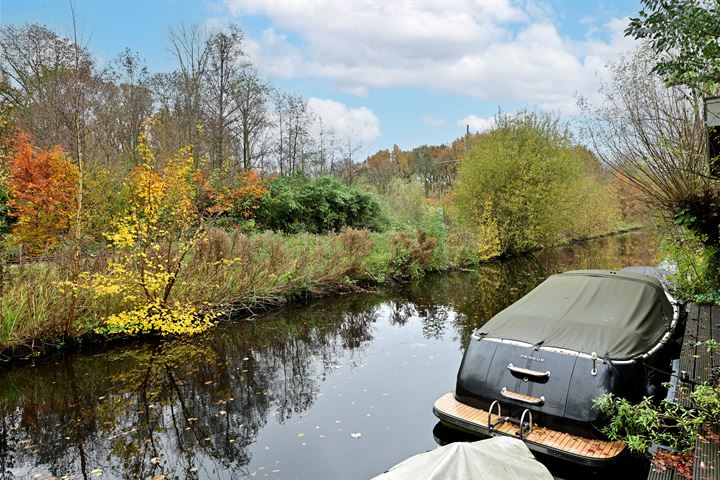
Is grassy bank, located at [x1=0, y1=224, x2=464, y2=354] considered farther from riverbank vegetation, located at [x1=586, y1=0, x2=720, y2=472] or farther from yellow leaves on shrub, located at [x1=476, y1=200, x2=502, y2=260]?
riverbank vegetation, located at [x1=586, y1=0, x2=720, y2=472]

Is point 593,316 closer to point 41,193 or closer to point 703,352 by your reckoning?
point 703,352

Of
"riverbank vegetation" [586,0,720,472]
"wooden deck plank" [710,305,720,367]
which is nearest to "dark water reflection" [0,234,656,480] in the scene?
"riverbank vegetation" [586,0,720,472]

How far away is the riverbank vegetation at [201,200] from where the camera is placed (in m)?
9.93

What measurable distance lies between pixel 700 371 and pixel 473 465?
4398mm

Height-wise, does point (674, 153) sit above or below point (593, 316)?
above

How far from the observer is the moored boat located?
510 centimetres

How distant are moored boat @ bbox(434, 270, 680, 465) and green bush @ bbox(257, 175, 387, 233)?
14.5 m

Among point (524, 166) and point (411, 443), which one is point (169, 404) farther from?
point (524, 166)

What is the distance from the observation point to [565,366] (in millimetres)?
5363

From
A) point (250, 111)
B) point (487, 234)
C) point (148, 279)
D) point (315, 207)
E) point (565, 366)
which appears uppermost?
point (250, 111)

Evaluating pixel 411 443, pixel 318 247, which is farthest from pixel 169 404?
pixel 318 247

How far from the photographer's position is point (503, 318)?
22.2 ft

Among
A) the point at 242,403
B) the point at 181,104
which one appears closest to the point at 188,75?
the point at 181,104

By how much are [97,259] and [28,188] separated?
18.8 feet
